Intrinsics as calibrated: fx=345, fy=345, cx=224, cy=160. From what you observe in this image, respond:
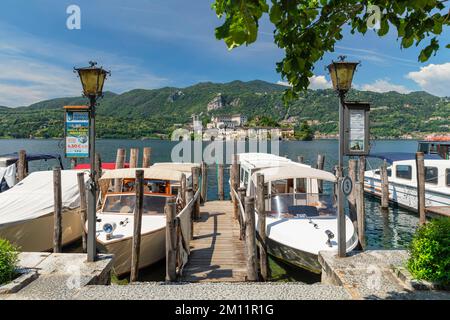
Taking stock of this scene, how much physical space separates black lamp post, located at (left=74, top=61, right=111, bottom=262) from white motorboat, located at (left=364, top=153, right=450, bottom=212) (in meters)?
18.3

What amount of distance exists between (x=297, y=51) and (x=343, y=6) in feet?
2.76

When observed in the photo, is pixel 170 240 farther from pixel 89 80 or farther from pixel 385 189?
pixel 385 189

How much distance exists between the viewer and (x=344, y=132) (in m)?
6.38

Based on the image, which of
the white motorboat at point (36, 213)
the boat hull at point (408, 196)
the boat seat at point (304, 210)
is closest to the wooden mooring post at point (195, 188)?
the white motorboat at point (36, 213)

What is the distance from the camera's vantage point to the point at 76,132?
6.93 m

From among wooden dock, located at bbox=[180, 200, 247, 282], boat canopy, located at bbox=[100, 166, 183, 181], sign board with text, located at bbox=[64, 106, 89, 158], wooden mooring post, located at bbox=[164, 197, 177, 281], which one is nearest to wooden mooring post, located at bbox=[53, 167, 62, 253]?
boat canopy, located at bbox=[100, 166, 183, 181]

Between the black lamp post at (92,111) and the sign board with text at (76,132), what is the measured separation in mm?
243

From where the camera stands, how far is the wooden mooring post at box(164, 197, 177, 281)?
8.21 metres

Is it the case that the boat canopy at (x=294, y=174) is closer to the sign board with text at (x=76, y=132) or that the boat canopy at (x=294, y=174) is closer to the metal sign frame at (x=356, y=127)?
the metal sign frame at (x=356, y=127)

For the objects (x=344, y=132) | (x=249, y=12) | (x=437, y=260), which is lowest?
(x=437, y=260)

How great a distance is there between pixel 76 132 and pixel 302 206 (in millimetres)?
6684

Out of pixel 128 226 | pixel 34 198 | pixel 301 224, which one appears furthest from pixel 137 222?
pixel 34 198
